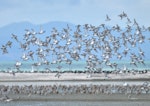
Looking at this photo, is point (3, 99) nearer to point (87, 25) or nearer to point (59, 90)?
point (59, 90)

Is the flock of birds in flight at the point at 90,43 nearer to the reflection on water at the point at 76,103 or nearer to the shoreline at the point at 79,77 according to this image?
the shoreline at the point at 79,77

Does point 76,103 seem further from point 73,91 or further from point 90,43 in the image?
point 90,43

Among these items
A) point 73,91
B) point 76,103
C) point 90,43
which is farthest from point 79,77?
point 76,103

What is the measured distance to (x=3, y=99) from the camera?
169 feet

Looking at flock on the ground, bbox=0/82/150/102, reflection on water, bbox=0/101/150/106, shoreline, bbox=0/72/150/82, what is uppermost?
shoreline, bbox=0/72/150/82

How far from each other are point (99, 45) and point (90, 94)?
29015mm

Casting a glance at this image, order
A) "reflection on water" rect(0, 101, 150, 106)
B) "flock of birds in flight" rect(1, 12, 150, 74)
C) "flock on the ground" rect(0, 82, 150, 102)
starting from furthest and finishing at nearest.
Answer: "flock of birds in flight" rect(1, 12, 150, 74), "flock on the ground" rect(0, 82, 150, 102), "reflection on water" rect(0, 101, 150, 106)

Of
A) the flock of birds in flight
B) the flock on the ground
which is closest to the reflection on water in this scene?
the flock on the ground

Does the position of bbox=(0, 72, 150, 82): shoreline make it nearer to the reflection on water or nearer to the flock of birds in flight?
the flock of birds in flight

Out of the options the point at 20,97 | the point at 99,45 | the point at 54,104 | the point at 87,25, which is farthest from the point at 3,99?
the point at 99,45

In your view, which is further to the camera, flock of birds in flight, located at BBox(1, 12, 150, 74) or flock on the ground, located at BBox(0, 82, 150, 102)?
flock of birds in flight, located at BBox(1, 12, 150, 74)

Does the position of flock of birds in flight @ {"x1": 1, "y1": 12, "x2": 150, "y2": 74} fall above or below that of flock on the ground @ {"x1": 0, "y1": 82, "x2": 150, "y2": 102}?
above

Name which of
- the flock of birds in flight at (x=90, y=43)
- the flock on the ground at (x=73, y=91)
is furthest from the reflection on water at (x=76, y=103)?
the flock of birds in flight at (x=90, y=43)

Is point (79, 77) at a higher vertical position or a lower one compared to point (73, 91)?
higher
